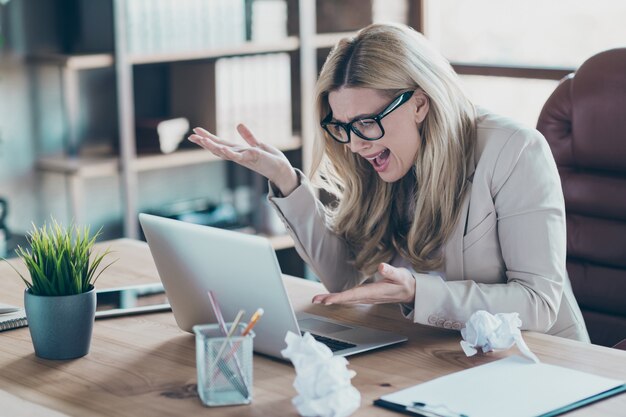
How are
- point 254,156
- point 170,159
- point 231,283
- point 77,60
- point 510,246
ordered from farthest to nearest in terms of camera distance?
point 170,159 → point 77,60 → point 254,156 → point 510,246 → point 231,283

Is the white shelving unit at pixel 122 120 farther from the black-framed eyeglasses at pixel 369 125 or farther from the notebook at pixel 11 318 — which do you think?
the notebook at pixel 11 318

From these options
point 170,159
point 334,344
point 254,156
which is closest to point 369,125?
point 254,156

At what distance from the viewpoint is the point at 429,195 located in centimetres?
188

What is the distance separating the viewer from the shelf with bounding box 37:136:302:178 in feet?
10.6

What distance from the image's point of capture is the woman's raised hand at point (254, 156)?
180 cm

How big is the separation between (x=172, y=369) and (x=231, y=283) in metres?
0.15

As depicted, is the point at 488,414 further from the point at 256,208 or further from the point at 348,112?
the point at 256,208

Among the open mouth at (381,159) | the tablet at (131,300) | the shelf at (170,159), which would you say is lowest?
the tablet at (131,300)

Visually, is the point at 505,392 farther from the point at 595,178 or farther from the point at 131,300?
the point at 595,178

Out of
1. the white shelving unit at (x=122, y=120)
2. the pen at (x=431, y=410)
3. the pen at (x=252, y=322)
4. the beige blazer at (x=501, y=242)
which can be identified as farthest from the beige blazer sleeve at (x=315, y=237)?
the white shelving unit at (x=122, y=120)

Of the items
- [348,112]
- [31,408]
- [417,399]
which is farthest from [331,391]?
[348,112]

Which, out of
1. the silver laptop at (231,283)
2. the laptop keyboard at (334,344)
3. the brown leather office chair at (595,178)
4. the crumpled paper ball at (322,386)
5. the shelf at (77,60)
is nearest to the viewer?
the crumpled paper ball at (322,386)

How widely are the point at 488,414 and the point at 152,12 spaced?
95.5 inches

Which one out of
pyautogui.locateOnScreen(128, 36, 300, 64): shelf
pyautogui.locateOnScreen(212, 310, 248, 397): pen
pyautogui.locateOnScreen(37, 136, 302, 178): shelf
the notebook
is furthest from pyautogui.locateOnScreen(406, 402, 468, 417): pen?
pyautogui.locateOnScreen(128, 36, 300, 64): shelf
